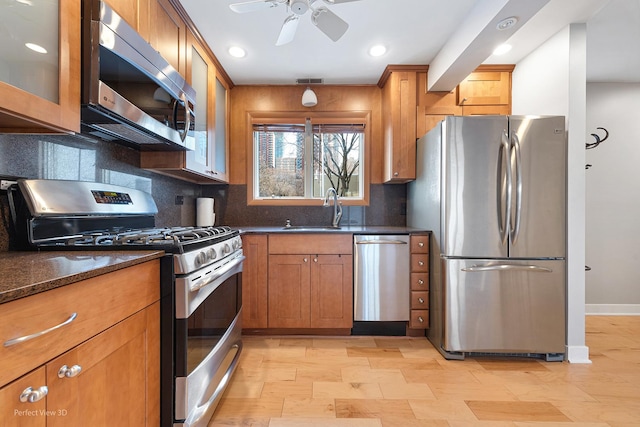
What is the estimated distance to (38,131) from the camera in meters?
1.11

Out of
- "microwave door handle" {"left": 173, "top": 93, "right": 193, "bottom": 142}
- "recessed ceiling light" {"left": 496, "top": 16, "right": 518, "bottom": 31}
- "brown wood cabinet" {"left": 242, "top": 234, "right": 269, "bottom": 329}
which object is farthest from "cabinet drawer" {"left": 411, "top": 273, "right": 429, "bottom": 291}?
"microwave door handle" {"left": 173, "top": 93, "right": 193, "bottom": 142}

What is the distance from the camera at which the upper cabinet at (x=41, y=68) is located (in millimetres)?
920

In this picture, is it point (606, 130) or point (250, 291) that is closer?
point (250, 291)

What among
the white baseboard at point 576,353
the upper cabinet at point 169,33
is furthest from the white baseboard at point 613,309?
the upper cabinet at point 169,33

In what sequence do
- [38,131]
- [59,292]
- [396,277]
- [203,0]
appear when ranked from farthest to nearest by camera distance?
[396,277] < [203,0] < [38,131] < [59,292]

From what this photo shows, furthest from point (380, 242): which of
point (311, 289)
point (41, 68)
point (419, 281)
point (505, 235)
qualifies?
point (41, 68)

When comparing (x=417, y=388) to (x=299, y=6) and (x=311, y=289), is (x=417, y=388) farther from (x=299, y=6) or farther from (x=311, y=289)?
(x=299, y=6)

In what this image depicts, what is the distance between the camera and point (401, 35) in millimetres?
2301

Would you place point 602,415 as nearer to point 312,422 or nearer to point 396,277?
point 396,277

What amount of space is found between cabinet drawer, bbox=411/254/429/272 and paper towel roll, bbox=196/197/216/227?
6.30 ft

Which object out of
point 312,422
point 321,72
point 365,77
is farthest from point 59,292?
point 365,77

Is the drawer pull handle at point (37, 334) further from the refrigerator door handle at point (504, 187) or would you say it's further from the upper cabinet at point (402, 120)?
the upper cabinet at point (402, 120)

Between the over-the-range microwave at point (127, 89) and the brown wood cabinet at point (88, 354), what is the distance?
2.33ft

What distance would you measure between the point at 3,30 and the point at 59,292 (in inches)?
33.8
